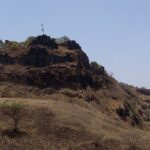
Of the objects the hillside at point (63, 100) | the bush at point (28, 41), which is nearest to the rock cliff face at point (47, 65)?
the hillside at point (63, 100)

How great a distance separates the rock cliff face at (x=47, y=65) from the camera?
195ft

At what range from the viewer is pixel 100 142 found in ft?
149

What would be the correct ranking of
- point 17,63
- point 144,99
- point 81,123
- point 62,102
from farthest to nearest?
point 144,99 → point 17,63 → point 62,102 → point 81,123

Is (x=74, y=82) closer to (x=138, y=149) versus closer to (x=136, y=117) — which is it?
(x=136, y=117)

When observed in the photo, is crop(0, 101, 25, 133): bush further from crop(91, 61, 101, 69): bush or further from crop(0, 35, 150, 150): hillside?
crop(91, 61, 101, 69): bush

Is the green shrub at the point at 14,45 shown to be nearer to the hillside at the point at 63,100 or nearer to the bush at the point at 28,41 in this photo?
the hillside at the point at 63,100

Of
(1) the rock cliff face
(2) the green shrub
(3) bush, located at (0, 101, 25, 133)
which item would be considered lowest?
(3) bush, located at (0, 101, 25, 133)

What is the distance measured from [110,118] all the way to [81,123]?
7928mm

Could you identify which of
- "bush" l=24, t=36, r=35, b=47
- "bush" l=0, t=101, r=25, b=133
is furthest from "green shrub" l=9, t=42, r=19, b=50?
"bush" l=0, t=101, r=25, b=133

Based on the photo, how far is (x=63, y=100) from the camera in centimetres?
5581

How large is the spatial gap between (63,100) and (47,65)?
7.82 m

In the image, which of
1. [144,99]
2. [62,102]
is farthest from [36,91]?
[144,99]

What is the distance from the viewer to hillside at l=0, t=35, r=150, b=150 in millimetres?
45406

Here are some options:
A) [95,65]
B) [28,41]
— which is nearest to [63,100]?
[28,41]
